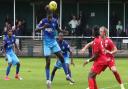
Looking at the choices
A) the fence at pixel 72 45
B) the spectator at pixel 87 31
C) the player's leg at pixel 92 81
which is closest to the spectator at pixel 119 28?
the fence at pixel 72 45

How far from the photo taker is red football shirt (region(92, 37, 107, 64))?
1622cm

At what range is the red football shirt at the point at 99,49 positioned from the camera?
16.2 meters

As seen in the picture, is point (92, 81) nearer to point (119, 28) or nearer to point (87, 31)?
point (87, 31)

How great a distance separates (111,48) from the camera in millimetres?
16422

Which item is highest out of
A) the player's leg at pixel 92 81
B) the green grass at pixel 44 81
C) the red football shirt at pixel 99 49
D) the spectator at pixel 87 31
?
the spectator at pixel 87 31

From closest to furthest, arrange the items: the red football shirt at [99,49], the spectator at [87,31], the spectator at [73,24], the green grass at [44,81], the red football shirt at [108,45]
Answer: the red football shirt at [99,49] < the red football shirt at [108,45] < the green grass at [44,81] < the spectator at [87,31] < the spectator at [73,24]

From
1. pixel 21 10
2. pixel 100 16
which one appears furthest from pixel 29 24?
pixel 100 16

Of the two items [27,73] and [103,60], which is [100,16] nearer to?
[27,73]

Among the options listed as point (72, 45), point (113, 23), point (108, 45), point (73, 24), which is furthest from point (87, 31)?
point (108, 45)

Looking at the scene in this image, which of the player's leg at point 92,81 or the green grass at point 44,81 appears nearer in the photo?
the player's leg at point 92,81

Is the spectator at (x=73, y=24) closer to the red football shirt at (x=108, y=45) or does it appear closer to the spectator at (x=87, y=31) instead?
the spectator at (x=87, y=31)

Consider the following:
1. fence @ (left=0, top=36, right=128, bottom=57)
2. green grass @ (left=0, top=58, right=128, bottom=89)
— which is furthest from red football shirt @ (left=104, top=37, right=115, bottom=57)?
fence @ (left=0, top=36, right=128, bottom=57)

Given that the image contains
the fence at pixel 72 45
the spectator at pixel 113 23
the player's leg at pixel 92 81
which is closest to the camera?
the player's leg at pixel 92 81

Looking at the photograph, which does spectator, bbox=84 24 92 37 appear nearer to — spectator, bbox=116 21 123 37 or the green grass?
spectator, bbox=116 21 123 37
